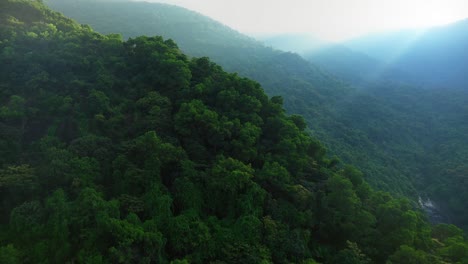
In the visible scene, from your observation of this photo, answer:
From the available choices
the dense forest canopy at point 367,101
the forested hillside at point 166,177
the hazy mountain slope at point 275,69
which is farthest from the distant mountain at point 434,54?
the forested hillside at point 166,177

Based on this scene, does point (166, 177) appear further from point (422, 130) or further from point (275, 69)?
point (275, 69)

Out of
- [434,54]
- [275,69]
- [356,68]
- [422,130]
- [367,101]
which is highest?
[434,54]

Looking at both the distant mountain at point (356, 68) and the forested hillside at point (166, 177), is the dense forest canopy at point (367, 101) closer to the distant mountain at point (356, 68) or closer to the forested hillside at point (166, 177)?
the distant mountain at point (356, 68)

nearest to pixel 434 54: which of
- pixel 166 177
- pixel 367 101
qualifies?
pixel 367 101

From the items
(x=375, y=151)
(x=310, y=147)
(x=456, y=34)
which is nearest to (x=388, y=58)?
(x=456, y=34)

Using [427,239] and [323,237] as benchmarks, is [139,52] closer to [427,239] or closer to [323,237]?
[323,237]

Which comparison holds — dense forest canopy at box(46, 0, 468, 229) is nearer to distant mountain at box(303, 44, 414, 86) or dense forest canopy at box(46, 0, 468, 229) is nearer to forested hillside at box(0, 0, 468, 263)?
distant mountain at box(303, 44, 414, 86)
